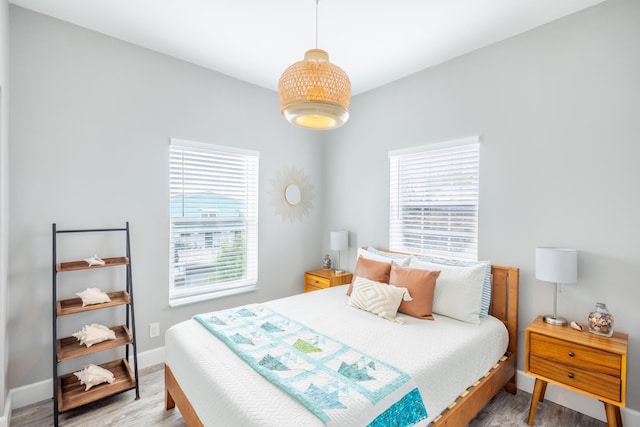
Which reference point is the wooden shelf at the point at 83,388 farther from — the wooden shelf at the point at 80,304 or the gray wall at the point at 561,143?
the gray wall at the point at 561,143

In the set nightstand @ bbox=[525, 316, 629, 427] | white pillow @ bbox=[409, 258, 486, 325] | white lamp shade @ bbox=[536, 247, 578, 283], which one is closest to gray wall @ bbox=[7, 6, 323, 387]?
white pillow @ bbox=[409, 258, 486, 325]

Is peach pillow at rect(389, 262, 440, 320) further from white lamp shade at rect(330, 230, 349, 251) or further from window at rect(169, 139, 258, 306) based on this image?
window at rect(169, 139, 258, 306)

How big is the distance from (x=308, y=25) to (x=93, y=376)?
121 inches

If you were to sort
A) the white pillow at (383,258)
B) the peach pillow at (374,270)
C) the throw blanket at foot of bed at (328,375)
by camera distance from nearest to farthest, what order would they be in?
the throw blanket at foot of bed at (328,375)
the peach pillow at (374,270)
the white pillow at (383,258)

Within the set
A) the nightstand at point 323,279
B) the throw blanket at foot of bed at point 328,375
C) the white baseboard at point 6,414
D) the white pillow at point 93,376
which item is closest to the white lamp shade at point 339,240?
the nightstand at point 323,279

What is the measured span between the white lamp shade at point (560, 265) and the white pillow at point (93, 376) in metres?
3.22

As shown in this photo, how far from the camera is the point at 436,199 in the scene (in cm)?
299

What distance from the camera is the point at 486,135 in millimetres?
2625

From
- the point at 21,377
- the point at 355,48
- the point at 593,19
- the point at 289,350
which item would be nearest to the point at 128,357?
the point at 21,377

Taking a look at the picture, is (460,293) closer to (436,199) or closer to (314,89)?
(436,199)

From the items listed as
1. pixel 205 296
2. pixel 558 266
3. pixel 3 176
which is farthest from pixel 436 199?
pixel 3 176

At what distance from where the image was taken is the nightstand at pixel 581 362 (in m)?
1.75

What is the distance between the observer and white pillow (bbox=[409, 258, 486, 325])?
2277mm

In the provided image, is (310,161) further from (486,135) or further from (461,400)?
(461,400)
